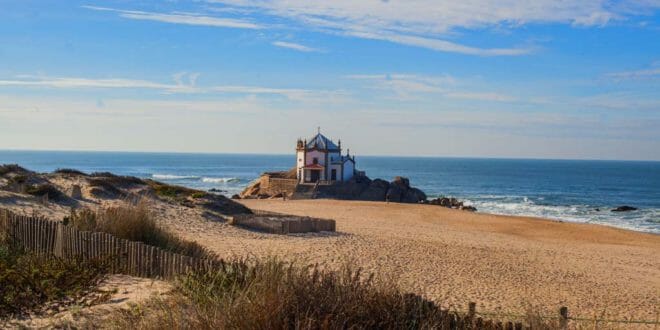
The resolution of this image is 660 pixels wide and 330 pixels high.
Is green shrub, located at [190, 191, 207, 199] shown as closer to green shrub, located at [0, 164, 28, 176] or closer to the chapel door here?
green shrub, located at [0, 164, 28, 176]

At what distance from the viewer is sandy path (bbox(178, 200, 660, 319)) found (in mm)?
15930

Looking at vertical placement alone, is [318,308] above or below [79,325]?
above

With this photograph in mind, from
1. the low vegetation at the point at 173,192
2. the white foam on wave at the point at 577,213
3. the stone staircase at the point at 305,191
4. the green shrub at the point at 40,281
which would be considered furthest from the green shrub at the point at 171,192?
the white foam on wave at the point at 577,213

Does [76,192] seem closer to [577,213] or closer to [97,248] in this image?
[97,248]

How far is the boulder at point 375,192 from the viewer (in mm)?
60625

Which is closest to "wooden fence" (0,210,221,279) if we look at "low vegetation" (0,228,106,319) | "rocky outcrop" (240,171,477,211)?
"low vegetation" (0,228,106,319)

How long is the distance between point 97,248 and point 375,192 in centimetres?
5023

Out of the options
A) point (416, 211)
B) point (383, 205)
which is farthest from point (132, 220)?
point (383, 205)

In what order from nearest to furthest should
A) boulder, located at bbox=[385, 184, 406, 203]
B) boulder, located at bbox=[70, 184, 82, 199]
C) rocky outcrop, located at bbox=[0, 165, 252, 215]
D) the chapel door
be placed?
rocky outcrop, located at bbox=[0, 165, 252, 215]
boulder, located at bbox=[70, 184, 82, 199]
boulder, located at bbox=[385, 184, 406, 203]
the chapel door

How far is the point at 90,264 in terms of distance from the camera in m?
11.4

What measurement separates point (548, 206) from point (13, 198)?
171 feet

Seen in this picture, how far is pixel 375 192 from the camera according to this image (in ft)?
202

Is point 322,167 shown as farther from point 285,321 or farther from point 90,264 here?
point 285,321

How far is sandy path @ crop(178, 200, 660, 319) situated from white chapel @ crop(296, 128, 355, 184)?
26.0 metres
